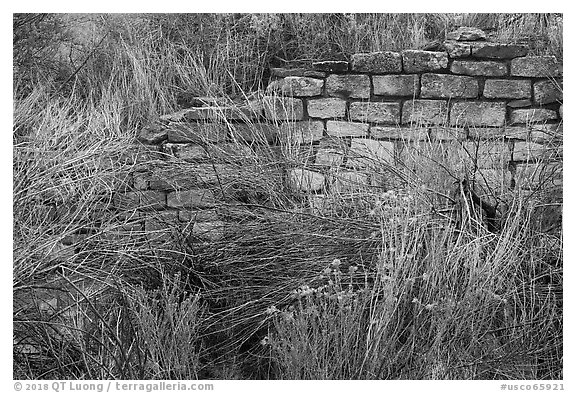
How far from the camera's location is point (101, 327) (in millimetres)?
4098

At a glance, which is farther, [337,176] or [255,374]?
[337,176]

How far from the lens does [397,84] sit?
18.1 feet

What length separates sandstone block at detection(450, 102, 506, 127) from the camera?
5.53 m

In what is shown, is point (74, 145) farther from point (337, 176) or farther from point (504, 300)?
point (504, 300)

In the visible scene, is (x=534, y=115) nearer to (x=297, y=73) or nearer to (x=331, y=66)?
(x=331, y=66)

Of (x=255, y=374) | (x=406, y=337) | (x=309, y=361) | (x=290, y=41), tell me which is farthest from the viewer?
(x=290, y=41)

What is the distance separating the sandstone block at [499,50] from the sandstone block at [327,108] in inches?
39.3

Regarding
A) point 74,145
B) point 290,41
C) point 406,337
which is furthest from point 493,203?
point 74,145

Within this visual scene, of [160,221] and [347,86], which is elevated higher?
[347,86]

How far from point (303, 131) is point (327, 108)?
0.24 metres

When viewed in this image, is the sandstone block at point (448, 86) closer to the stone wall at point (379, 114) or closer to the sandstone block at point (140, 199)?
the stone wall at point (379, 114)

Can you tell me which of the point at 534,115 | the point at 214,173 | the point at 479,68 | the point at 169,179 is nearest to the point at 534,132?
the point at 534,115

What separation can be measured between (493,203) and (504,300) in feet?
3.80

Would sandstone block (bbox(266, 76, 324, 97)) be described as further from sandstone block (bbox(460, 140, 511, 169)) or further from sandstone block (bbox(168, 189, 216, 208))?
sandstone block (bbox(460, 140, 511, 169))
